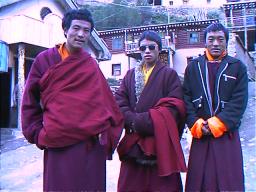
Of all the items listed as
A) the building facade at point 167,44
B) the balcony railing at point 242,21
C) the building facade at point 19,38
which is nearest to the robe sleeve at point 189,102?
the building facade at point 19,38

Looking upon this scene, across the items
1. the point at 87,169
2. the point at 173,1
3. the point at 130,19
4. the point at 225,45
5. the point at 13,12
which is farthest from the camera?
the point at 173,1

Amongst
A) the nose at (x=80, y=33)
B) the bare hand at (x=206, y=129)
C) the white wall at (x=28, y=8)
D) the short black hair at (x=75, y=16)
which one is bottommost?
the bare hand at (x=206, y=129)

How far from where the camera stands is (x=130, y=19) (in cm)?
3716

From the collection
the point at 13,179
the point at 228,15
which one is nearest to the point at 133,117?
the point at 13,179

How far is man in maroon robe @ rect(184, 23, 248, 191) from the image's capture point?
111 inches

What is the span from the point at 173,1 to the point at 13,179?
43190mm

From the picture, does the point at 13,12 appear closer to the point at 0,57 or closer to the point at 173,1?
the point at 0,57

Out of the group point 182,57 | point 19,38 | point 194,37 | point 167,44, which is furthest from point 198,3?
point 19,38

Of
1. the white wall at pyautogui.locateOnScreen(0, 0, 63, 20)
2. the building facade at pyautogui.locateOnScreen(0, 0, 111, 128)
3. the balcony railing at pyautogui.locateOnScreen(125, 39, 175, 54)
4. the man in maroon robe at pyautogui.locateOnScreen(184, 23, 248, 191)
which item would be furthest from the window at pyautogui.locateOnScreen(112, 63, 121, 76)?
the man in maroon robe at pyautogui.locateOnScreen(184, 23, 248, 191)

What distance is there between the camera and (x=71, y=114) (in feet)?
8.14

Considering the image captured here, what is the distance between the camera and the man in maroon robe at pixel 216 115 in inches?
111

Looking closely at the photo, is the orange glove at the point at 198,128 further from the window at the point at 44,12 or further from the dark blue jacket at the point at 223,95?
the window at the point at 44,12

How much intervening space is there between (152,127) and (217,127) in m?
0.53

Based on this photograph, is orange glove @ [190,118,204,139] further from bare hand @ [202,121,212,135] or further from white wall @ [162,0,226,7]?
white wall @ [162,0,226,7]
